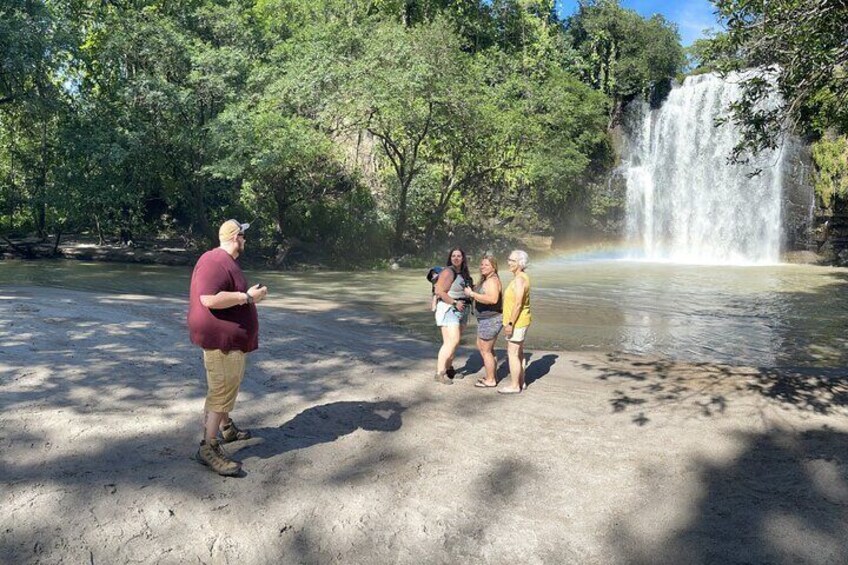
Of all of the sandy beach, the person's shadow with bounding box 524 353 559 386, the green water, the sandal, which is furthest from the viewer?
the green water

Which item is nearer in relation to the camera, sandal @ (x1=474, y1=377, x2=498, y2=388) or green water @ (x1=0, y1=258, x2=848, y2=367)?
A: sandal @ (x1=474, y1=377, x2=498, y2=388)

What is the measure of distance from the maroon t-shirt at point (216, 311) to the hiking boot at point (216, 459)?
0.77 m

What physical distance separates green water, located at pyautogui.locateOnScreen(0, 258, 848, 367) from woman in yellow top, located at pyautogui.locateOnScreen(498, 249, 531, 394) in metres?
3.42

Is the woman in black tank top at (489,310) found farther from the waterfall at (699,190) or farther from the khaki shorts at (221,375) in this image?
the waterfall at (699,190)

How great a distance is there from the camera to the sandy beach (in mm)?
4098

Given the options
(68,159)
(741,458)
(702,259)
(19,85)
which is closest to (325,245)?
(68,159)

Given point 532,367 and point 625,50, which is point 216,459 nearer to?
point 532,367

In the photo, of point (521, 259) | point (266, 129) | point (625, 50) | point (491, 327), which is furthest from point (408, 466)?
point (625, 50)

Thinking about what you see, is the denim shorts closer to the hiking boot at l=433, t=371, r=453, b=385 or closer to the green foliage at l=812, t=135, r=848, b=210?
the hiking boot at l=433, t=371, r=453, b=385

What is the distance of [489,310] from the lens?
7.55 meters

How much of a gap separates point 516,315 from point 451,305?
85 centimetres

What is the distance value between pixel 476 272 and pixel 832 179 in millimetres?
18051

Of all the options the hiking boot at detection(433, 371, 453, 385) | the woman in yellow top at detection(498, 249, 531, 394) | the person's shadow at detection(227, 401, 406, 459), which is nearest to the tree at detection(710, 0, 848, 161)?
the woman in yellow top at detection(498, 249, 531, 394)

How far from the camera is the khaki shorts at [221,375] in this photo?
4684mm
